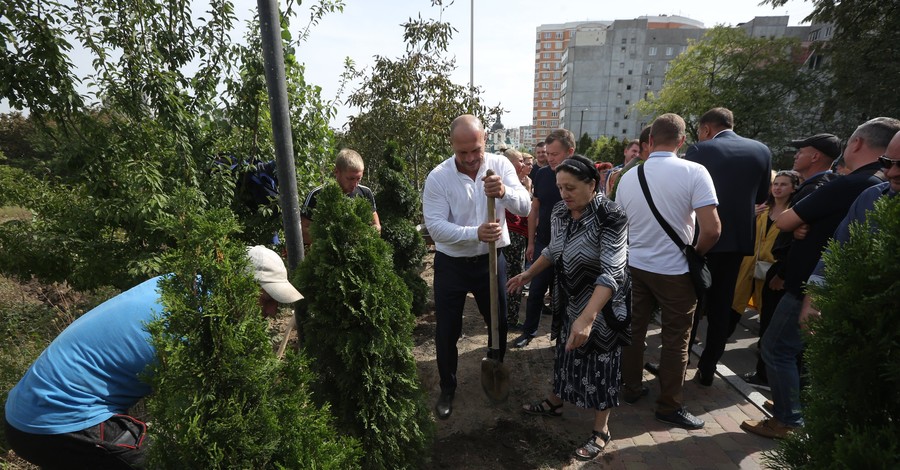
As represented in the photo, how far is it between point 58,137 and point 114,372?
2285 mm

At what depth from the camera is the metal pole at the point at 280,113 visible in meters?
2.05

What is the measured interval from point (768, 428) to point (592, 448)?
4.49 ft

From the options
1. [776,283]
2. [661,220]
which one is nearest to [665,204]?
[661,220]

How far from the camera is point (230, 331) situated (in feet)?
5.33

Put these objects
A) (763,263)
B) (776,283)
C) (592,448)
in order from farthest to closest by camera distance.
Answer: (763,263) < (776,283) < (592,448)

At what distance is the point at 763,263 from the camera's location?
4641 mm

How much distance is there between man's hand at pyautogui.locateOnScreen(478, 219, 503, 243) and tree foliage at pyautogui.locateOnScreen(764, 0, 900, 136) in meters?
21.3

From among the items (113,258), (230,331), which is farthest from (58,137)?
(230,331)

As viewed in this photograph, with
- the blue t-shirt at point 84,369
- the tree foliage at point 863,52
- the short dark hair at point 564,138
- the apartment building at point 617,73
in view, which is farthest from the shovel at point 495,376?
the apartment building at point 617,73

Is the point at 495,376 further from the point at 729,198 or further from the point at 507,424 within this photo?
the point at 729,198

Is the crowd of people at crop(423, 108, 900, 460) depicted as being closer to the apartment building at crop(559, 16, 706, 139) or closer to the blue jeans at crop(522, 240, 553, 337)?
the blue jeans at crop(522, 240, 553, 337)

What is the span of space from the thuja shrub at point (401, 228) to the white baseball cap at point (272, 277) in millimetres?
3109

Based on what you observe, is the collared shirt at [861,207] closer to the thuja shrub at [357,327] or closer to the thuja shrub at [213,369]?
the thuja shrub at [357,327]

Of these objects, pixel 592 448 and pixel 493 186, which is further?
pixel 493 186
